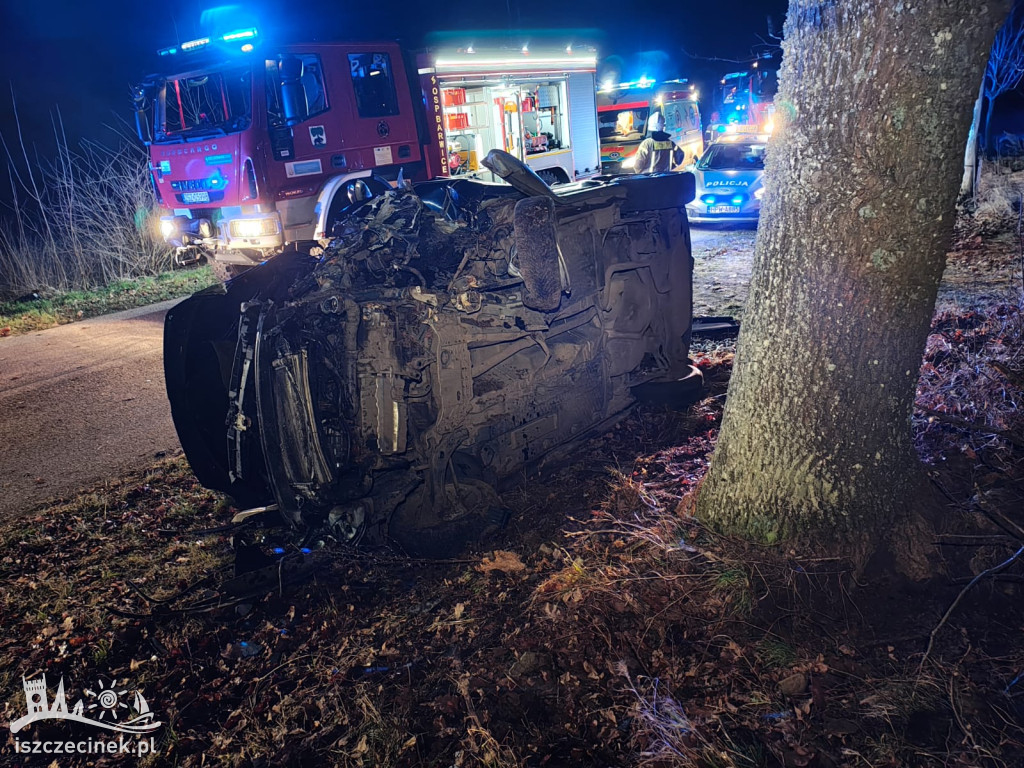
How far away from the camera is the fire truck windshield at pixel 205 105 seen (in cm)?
809

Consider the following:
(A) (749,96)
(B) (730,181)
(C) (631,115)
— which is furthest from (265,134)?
(A) (749,96)


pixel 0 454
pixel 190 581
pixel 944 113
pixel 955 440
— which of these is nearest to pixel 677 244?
pixel 955 440

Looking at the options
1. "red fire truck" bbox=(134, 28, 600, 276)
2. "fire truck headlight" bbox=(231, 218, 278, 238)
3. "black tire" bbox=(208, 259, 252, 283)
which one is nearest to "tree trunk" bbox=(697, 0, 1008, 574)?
"red fire truck" bbox=(134, 28, 600, 276)

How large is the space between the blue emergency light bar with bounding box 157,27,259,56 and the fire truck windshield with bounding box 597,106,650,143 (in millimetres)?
12399

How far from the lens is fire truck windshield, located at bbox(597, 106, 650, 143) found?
18.5 meters

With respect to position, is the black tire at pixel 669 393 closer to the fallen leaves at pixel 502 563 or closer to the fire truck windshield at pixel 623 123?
the fallen leaves at pixel 502 563

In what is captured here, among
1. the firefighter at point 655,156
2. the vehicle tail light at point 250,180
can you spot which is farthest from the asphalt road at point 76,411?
the firefighter at point 655,156

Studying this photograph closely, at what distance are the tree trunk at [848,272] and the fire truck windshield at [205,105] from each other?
24.7 feet

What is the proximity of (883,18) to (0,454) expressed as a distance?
6306mm

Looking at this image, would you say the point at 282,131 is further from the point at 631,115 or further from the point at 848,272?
the point at 631,115

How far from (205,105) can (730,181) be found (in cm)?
880

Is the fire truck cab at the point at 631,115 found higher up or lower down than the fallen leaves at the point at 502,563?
higher up

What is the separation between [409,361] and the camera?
3.41 metres

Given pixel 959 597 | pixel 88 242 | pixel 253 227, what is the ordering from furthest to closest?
pixel 88 242, pixel 253 227, pixel 959 597
